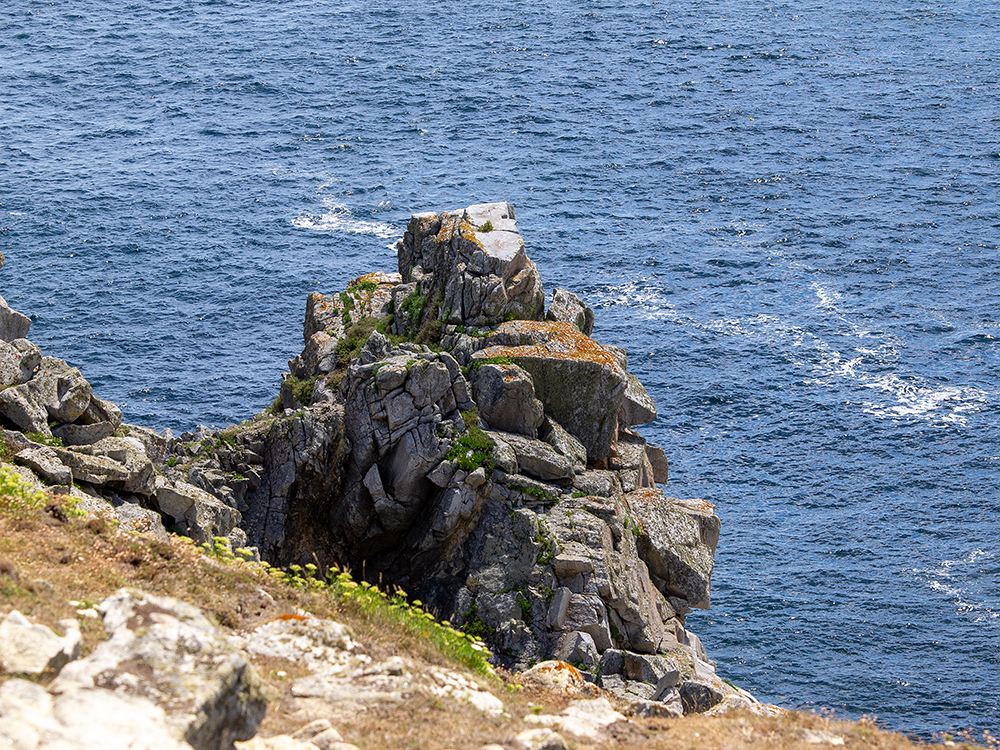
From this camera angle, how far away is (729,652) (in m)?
62.3

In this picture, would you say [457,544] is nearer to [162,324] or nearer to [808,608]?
[808,608]

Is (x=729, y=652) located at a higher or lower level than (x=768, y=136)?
lower

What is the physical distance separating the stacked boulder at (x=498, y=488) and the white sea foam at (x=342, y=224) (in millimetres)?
56502

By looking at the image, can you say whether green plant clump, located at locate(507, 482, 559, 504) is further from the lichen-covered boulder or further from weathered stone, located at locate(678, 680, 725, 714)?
the lichen-covered boulder

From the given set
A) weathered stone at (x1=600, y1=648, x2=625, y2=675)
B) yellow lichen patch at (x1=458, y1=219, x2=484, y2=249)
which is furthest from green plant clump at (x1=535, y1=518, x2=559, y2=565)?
yellow lichen patch at (x1=458, y1=219, x2=484, y2=249)

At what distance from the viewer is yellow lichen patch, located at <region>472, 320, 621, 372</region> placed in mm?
44719

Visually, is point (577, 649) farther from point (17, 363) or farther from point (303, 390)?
point (17, 363)

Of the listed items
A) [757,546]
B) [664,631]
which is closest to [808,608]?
[757,546]

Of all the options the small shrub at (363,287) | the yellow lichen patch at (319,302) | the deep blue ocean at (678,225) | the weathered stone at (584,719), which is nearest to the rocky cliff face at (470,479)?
the yellow lichen patch at (319,302)

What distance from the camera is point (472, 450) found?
4106 cm

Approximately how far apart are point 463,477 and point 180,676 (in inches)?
994

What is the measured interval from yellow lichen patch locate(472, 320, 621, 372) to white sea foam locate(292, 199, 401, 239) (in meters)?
60.5

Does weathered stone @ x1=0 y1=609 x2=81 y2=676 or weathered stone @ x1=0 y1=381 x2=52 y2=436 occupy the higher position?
weathered stone @ x1=0 y1=609 x2=81 y2=676

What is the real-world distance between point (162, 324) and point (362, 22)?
261ft
